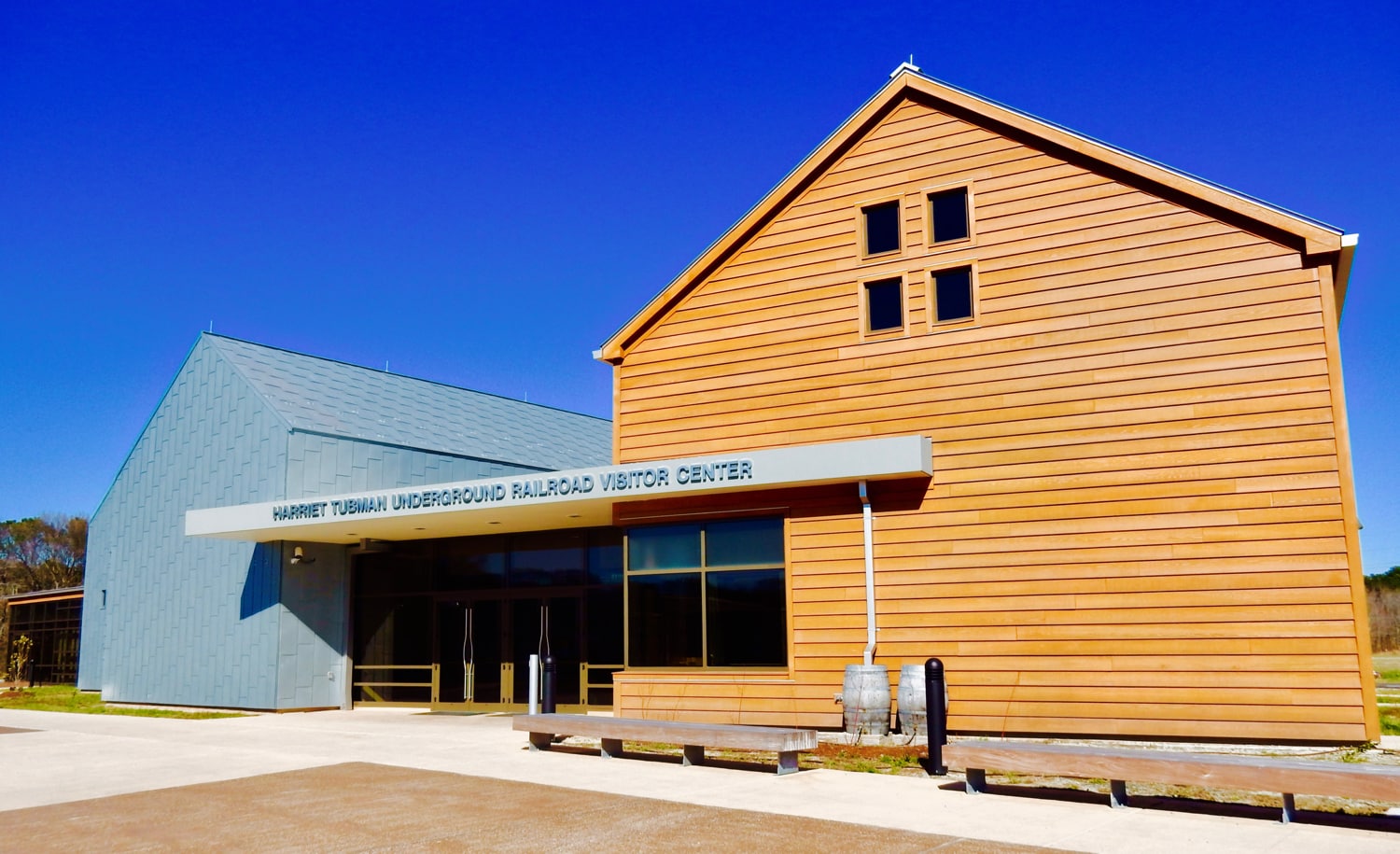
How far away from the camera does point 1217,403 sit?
42.7 feet

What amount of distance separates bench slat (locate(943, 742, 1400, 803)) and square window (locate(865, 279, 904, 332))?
22.2 ft

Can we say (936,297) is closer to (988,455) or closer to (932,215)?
(932,215)

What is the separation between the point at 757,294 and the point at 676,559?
3.90 metres

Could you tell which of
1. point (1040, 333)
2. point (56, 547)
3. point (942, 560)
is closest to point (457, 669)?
point (942, 560)

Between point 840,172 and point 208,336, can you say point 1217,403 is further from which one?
point 208,336

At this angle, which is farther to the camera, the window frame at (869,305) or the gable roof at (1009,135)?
the window frame at (869,305)

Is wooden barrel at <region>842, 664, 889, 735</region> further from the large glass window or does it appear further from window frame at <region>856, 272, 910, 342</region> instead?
window frame at <region>856, 272, 910, 342</region>

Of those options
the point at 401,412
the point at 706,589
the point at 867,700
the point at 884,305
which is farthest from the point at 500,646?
the point at 884,305

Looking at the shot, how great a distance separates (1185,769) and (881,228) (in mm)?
8915

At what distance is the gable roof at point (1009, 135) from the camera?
42.3 ft

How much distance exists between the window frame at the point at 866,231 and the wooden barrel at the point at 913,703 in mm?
5473

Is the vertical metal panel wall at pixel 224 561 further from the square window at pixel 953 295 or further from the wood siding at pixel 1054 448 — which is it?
the square window at pixel 953 295

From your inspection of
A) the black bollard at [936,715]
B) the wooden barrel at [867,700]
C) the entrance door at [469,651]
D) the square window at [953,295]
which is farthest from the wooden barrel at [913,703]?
the entrance door at [469,651]

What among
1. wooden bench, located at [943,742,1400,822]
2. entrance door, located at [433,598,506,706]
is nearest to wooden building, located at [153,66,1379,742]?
entrance door, located at [433,598,506,706]
